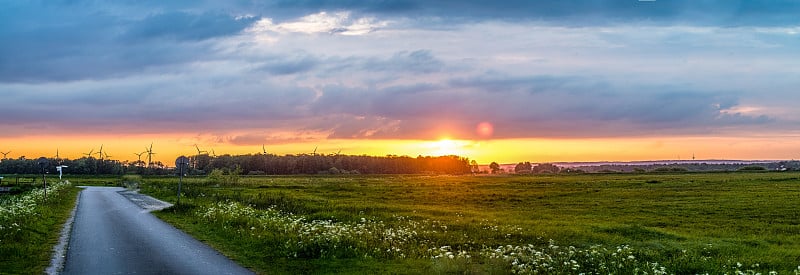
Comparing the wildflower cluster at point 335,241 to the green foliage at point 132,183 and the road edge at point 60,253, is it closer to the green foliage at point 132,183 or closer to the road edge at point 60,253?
the road edge at point 60,253

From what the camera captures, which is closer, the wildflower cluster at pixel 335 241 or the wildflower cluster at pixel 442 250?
the wildflower cluster at pixel 442 250

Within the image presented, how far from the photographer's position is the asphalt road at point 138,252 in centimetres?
1862

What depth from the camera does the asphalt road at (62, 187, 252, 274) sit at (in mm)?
18625

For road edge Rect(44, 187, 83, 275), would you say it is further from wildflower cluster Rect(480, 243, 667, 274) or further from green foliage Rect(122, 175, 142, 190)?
green foliage Rect(122, 175, 142, 190)

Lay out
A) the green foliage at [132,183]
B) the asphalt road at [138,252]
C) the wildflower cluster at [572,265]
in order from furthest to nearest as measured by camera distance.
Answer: the green foliage at [132,183] < the asphalt road at [138,252] < the wildflower cluster at [572,265]

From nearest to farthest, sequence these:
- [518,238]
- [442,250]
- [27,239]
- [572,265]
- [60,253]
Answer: [572,265] < [60,253] < [442,250] < [27,239] < [518,238]

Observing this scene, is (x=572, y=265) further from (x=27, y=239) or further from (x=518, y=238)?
(x=27, y=239)

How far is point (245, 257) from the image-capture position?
21203 mm

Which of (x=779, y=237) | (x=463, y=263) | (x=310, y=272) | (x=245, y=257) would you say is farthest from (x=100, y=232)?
(x=779, y=237)

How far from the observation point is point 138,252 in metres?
22.0

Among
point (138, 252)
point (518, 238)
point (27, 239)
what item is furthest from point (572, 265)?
point (27, 239)

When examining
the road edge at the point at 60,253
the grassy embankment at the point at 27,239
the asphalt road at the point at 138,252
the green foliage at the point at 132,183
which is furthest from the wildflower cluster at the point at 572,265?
the green foliage at the point at 132,183

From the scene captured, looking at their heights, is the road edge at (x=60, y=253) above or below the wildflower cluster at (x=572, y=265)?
above

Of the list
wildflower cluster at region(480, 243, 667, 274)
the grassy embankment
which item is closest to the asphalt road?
the grassy embankment
